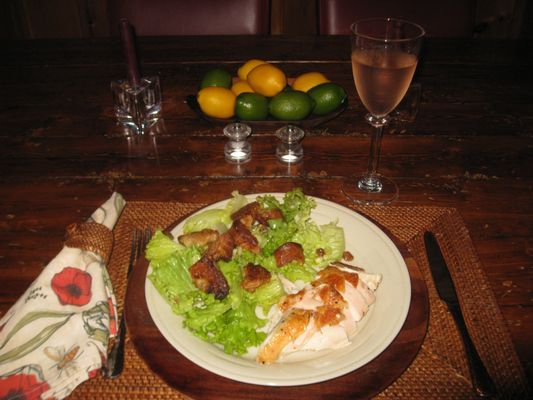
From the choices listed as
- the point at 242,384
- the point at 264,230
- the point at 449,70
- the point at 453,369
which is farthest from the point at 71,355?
the point at 449,70

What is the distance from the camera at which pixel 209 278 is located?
0.96 meters

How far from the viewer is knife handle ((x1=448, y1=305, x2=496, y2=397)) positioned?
78 centimetres

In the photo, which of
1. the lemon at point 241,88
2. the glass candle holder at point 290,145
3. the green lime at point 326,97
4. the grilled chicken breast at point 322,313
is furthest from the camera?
the lemon at point 241,88

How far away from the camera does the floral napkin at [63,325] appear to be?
82 centimetres

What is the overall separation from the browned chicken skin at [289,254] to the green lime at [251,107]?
60 cm

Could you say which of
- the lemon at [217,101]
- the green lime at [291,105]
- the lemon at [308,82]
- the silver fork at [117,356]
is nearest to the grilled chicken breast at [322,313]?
the silver fork at [117,356]

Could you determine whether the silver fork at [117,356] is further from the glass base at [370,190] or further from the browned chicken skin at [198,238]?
the glass base at [370,190]

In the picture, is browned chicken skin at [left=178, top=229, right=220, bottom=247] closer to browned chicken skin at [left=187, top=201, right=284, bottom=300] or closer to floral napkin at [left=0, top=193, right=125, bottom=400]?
browned chicken skin at [left=187, top=201, right=284, bottom=300]

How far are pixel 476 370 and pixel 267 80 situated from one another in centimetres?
113

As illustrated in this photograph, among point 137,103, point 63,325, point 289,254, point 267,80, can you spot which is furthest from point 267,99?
point 63,325

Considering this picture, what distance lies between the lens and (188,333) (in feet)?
2.90

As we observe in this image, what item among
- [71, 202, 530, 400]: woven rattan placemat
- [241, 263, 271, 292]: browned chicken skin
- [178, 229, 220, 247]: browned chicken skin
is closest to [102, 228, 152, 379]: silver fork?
[71, 202, 530, 400]: woven rattan placemat

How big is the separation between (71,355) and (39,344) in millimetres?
70

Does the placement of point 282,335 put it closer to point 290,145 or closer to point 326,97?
point 290,145
